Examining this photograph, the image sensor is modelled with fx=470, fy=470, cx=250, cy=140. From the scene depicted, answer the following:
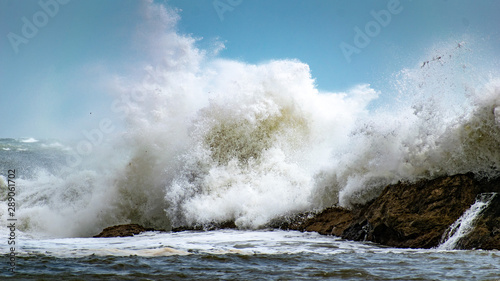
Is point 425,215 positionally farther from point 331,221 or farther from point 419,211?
point 331,221

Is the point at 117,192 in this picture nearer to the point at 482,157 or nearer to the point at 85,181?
the point at 85,181

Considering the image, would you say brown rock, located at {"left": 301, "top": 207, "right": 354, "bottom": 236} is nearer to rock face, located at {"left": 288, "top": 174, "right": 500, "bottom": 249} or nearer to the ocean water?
rock face, located at {"left": 288, "top": 174, "right": 500, "bottom": 249}

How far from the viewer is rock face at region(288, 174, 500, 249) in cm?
589

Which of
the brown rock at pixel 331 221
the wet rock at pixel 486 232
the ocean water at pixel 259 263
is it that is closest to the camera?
the ocean water at pixel 259 263

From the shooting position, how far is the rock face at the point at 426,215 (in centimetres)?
589

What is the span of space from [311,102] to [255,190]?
4214 mm

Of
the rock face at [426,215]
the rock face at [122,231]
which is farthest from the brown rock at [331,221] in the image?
the rock face at [122,231]

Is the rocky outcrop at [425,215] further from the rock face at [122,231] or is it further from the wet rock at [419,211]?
the rock face at [122,231]

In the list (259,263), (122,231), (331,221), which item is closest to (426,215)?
(331,221)

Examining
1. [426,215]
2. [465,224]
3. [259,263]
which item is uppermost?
[426,215]

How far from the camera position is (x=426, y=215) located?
260 inches

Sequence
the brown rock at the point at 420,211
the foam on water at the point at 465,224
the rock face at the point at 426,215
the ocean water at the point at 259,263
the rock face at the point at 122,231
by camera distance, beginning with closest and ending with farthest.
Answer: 1. the ocean water at the point at 259,263
2. the rock face at the point at 426,215
3. the foam on water at the point at 465,224
4. the brown rock at the point at 420,211
5. the rock face at the point at 122,231

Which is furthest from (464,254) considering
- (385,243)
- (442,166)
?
(442,166)

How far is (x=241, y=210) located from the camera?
1016cm
